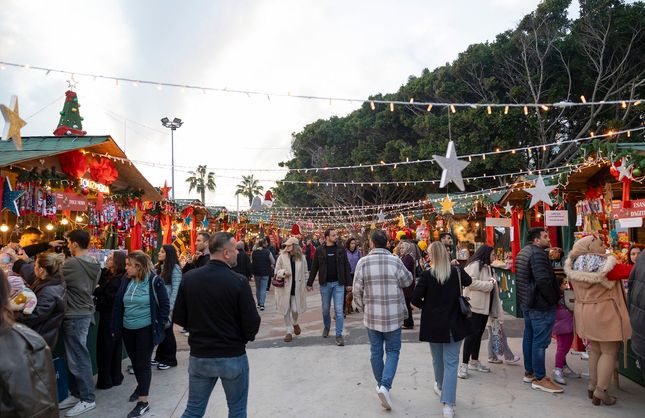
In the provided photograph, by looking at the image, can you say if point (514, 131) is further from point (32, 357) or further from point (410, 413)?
point (32, 357)

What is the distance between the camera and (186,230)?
15.3 m

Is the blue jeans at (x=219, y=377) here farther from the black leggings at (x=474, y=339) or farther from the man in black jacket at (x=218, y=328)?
the black leggings at (x=474, y=339)

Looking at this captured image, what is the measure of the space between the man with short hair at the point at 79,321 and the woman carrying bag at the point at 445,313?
3.46 meters

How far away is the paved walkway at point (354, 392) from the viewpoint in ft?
14.1

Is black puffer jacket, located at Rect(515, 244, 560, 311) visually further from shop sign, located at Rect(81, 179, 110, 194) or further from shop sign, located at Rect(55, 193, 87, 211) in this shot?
shop sign, located at Rect(81, 179, 110, 194)

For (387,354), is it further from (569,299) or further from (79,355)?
(79,355)

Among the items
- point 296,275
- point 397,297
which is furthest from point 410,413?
point 296,275

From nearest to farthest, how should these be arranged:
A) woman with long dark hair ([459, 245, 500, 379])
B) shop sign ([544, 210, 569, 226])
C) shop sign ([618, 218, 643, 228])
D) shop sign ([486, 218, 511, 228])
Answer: woman with long dark hair ([459, 245, 500, 379]) → shop sign ([618, 218, 643, 228]) → shop sign ([544, 210, 569, 226]) → shop sign ([486, 218, 511, 228])

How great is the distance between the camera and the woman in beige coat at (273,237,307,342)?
291 inches

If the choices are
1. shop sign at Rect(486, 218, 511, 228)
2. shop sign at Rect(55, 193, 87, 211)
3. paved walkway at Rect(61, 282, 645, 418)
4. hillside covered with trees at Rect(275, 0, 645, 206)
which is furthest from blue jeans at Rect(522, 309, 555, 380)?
hillside covered with trees at Rect(275, 0, 645, 206)

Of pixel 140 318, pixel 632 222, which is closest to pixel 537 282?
pixel 632 222

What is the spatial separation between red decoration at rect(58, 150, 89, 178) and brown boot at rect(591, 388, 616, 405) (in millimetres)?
8072

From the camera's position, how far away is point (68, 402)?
4.58 meters

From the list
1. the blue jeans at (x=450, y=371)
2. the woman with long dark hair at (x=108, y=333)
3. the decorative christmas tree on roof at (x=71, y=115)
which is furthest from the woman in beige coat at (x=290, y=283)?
the decorative christmas tree on roof at (x=71, y=115)
